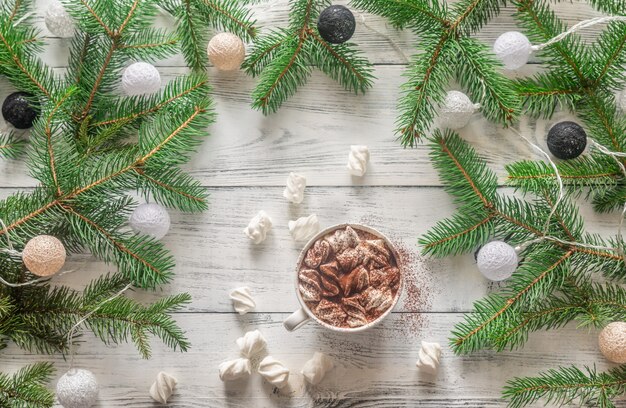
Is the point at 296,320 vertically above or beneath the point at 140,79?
beneath

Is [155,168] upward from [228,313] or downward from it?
upward

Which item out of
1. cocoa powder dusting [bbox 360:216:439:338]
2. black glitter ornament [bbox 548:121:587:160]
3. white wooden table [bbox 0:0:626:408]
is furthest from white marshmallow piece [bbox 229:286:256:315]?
black glitter ornament [bbox 548:121:587:160]

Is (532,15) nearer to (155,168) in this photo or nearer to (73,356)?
(155,168)

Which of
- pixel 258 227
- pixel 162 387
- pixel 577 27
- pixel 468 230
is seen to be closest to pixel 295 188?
pixel 258 227

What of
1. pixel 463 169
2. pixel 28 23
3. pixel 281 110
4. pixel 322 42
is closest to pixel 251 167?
pixel 281 110

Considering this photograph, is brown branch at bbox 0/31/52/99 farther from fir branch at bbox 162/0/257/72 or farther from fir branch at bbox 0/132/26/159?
fir branch at bbox 162/0/257/72

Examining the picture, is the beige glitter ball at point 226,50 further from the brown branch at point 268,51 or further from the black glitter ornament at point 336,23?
the black glitter ornament at point 336,23

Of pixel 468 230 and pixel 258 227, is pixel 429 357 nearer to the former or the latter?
pixel 468 230
